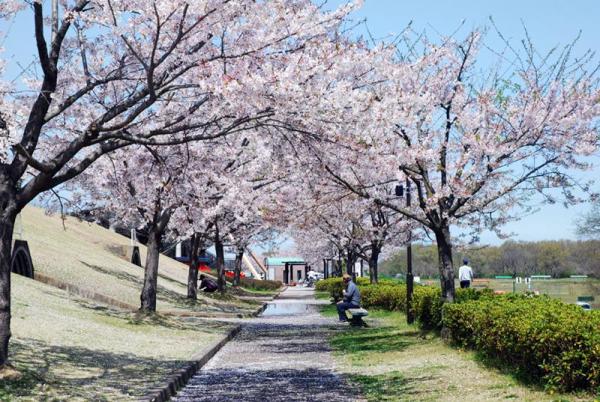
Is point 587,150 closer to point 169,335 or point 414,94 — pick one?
point 414,94

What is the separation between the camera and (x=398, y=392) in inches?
406

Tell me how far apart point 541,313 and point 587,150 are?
6685 mm

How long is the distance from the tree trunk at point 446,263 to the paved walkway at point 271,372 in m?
2.91

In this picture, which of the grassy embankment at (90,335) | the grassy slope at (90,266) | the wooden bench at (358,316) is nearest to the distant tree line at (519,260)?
the grassy slope at (90,266)

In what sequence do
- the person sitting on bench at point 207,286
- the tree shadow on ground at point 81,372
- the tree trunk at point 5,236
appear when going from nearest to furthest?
1. the tree shadow on ground at point 81,372
2. the tree trunk at point 5,236
3. the person sitting on bench at point 207,286

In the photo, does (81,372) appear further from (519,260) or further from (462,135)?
(519,260)

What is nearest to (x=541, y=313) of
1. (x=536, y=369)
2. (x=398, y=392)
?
(x=536, y=369)

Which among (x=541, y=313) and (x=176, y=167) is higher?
(x=176, y=167)

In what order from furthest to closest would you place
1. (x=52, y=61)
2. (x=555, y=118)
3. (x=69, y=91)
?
(x=555, y=118) < (x=69, y=91) < (x=52, y=61)

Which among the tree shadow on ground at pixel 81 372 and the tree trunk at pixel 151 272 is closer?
the tree shadow on ground at pixel 81 372

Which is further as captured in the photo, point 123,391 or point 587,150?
point 587,150

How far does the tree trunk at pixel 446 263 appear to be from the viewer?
1703 centimetres

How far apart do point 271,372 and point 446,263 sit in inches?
222

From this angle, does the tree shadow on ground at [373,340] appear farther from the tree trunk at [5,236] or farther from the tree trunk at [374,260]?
the tree trunk at [374,260]
